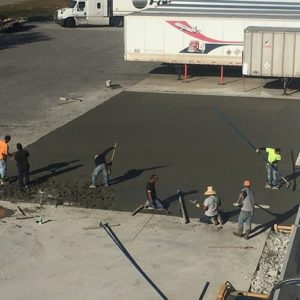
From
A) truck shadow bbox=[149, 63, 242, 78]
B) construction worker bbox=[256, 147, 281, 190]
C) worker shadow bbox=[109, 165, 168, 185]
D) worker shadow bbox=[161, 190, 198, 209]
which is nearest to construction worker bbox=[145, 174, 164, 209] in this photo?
worker shadow bbox=[161, 190, 198, 209]

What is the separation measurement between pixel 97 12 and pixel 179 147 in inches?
1343

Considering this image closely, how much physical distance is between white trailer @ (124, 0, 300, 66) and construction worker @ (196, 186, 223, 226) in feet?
58.1

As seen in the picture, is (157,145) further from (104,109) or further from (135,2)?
(135,2)

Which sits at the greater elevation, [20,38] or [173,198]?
[20,38]

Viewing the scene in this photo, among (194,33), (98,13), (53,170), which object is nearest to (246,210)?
(53,170)

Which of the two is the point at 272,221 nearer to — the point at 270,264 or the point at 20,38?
the point at 270,264

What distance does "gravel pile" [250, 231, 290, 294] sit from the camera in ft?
45.8

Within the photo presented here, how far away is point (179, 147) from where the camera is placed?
2352cm

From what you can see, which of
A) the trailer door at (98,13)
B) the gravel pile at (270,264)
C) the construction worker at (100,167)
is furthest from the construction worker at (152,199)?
the trailer door at (98,13)

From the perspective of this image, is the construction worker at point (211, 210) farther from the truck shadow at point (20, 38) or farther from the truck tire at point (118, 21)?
the truck tire at point (118, 21)

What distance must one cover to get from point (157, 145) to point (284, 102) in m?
8.75

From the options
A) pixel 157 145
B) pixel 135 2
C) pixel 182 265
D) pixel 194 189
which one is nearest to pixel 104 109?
pixel 157 145

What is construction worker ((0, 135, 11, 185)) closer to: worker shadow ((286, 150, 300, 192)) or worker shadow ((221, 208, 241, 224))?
worker shadow ((221, 208, 241, 224))

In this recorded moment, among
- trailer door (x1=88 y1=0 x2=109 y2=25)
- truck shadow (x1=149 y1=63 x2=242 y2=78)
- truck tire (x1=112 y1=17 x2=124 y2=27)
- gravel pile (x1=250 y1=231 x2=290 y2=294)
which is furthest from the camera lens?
truck tire (x1=112 y1=17 x2=124 y2=27)
